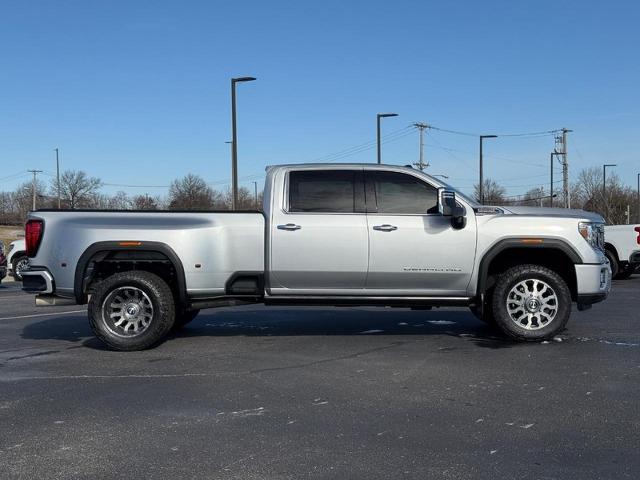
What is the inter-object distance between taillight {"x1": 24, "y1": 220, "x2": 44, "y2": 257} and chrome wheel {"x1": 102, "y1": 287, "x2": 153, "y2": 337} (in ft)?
3.31

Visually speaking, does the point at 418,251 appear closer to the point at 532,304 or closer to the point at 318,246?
the point at 318,246

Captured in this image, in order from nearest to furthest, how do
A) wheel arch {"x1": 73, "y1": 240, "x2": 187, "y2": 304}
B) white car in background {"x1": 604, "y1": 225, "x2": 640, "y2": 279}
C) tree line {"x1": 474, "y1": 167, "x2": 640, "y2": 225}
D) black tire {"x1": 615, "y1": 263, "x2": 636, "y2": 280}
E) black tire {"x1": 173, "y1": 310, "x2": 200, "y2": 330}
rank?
wheel arch {"x1": 73, "y1": 240, "x2": 187, "y2": 304} < black tire {"x1": 173, "y1": 310, "x2": 200, "y2": 330} < white car in background {"x1": 604, "y1": 225, "x2": 640, "y2": 279} < black tire {"x1": 615, "y1": 263, "x2": 636, "y2": 280} < tree line {"x1": 474, "y1": 167, "x2": 640, "y2": 225}

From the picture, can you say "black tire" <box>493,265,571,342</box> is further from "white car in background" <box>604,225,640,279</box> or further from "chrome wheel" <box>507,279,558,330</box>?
"white car in background" <box>604,225,640,279</box>

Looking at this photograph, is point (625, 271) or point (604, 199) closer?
point (625, 271)

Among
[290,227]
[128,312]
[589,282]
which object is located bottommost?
Answer: [128,312]

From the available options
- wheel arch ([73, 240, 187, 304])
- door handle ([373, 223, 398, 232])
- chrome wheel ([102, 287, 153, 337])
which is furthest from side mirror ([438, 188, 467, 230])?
chrome wheel ([102, 287, 153, 337])

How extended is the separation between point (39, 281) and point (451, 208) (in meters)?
4.73

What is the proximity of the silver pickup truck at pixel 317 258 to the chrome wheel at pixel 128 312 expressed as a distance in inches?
0.5

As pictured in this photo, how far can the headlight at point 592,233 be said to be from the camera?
7728 mm

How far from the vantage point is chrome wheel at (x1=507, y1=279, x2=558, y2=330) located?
25.3 ft

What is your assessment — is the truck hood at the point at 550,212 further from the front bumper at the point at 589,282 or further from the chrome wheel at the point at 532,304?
the chrome wheel at the point at 532,304

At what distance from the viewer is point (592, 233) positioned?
7859 millimetres

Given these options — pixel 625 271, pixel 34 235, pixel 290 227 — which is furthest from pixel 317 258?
pixel 625 271

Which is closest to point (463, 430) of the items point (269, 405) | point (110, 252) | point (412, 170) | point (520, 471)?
point (520, 471)
